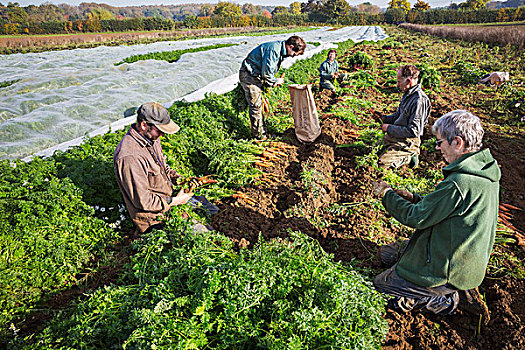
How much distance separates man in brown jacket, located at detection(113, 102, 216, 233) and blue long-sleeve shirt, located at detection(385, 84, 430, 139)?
3.88m

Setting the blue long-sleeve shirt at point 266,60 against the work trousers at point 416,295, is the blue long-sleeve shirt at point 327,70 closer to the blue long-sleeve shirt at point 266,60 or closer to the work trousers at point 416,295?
the blue long-sleeve shirt at point 266,60

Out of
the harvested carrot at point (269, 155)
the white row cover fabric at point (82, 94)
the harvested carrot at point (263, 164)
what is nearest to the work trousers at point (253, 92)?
the harvested carrot at point (269, 155)

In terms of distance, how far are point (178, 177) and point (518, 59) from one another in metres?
21.4

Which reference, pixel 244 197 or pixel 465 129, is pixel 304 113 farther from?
pixel 465 129

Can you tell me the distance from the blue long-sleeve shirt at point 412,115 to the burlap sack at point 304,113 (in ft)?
5.26

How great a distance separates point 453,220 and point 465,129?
0.74m

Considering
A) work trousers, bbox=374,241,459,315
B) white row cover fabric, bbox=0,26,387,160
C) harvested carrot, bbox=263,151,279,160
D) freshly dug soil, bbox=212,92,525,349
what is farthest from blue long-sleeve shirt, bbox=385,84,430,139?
white row cover fabric, bbox=0,26,387,160

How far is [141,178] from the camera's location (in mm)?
3039

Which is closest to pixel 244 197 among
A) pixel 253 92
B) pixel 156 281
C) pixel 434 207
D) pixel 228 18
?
pixel 156 281

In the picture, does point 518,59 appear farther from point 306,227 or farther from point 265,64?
point 306,227

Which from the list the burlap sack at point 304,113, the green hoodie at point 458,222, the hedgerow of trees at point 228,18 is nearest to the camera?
the green hoodie at point 458,222

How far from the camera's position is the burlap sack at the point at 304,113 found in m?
5.99

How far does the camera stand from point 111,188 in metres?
4.02

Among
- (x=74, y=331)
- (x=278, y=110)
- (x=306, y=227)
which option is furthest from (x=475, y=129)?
(x=278, y=110)
